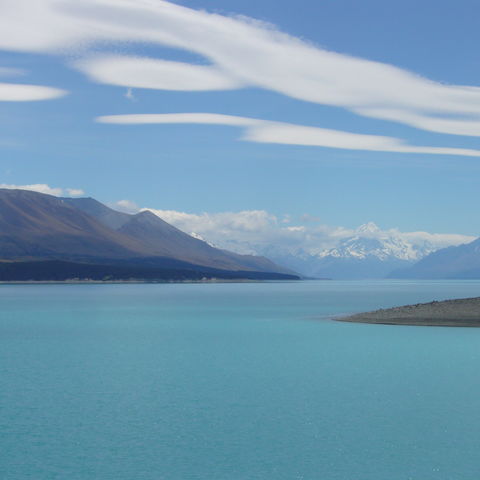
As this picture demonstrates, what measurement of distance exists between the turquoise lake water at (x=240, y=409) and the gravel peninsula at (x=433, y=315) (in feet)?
68.3

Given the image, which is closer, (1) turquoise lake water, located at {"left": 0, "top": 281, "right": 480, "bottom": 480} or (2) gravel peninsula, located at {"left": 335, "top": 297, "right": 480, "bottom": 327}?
(1) turquoise lake water, located at {"left": 0, "top": 281, "right": 480, "bottom": 480}

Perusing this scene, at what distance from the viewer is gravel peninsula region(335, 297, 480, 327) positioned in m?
96.0

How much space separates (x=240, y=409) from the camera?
39469 mm

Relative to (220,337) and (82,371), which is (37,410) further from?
(220,337)

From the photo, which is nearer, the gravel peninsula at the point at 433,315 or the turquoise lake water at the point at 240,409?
the turquoise lake water at the point at 240,409

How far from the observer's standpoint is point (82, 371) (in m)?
53.0

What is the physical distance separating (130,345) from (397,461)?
4578 centimetres

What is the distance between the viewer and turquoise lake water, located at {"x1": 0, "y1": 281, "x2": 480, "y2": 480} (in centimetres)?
2906

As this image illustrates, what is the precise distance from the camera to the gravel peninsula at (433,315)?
9602cm

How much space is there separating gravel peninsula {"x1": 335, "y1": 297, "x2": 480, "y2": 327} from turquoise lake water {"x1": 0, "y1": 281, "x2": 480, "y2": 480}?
20810 millimetres

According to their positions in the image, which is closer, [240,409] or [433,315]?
[240,409]

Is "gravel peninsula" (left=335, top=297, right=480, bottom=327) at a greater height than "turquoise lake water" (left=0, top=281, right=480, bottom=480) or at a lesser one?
greater

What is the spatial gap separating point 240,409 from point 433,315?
68.3 metres

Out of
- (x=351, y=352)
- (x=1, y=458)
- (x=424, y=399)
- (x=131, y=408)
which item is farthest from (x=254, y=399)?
(x=351, y=352)
